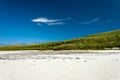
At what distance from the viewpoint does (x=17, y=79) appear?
37.2ft

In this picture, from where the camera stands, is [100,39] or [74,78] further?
[100,39]

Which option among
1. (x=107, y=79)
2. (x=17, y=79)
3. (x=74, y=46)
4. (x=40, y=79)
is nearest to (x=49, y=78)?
(x=40, y=79)

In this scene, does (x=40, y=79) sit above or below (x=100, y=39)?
below

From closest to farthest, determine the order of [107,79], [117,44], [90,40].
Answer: [107,79]
[117,44]
[90,40]

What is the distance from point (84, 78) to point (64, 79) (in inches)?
39.4

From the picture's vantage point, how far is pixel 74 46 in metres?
95.9

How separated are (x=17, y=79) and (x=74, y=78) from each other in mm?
2615

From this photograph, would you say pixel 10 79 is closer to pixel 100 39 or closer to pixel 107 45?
pixel 107 45

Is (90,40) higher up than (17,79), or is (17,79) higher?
(90,40)

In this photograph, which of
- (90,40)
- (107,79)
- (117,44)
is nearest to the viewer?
(107,79)

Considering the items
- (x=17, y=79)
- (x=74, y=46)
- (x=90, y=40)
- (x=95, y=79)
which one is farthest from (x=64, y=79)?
(x=90, y=40)

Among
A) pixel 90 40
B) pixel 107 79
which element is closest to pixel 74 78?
pixel 107 79

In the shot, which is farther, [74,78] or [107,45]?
[107,45]

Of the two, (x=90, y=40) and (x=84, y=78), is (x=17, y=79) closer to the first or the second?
(x=84, y=78)
